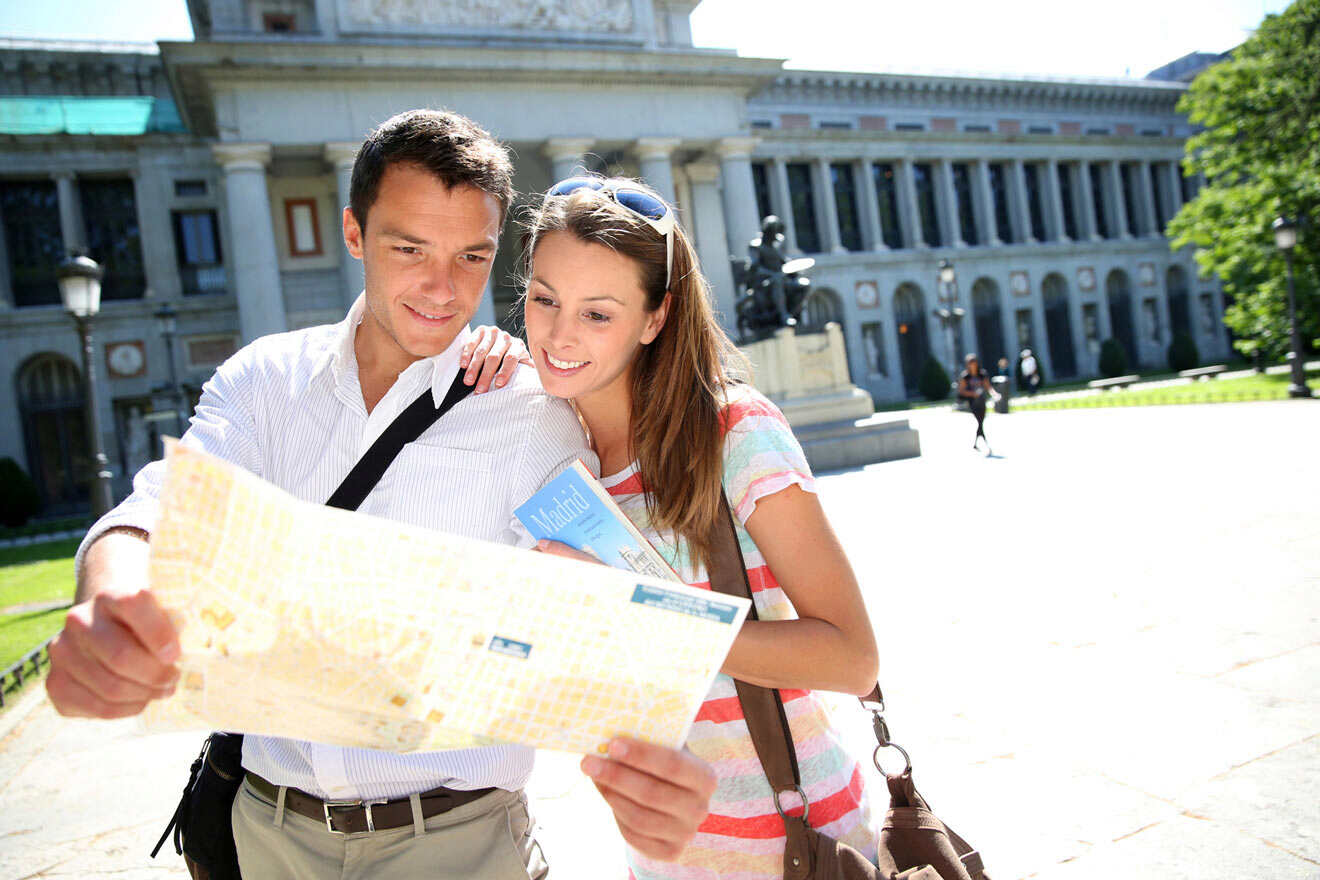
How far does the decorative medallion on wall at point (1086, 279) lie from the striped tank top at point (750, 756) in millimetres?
54522

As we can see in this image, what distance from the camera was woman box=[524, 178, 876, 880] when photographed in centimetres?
136

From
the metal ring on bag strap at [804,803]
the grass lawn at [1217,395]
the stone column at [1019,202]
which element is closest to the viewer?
the metal ring on bag strap at [804,803]

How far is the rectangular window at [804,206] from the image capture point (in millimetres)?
44062

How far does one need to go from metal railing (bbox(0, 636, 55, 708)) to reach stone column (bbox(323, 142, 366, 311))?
16.3m

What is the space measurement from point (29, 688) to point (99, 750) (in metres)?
2.26

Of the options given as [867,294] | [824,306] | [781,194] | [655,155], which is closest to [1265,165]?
[655,155]

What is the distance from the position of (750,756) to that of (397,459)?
819mm

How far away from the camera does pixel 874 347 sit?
44.2 meters

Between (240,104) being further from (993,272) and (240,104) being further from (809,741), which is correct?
(993,272)

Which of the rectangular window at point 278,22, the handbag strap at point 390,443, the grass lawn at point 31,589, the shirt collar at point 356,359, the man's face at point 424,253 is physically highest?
the rectangular window at point 278,22

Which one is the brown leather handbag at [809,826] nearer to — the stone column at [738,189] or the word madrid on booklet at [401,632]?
the word madrid on booklet at [401,632]

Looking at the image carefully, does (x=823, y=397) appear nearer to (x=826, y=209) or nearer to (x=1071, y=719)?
(x=1071, y=719)

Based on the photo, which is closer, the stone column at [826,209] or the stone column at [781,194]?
the stone column at [781,194]

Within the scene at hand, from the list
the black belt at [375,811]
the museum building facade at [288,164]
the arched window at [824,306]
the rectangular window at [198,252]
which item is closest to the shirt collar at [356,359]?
the black belt at [375,811]
